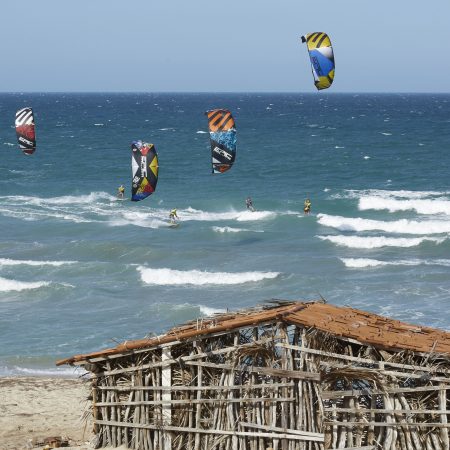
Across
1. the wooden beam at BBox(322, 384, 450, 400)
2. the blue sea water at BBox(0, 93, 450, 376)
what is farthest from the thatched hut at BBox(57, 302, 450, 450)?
the blue sea water at BBox(0, 93, 450, 376)

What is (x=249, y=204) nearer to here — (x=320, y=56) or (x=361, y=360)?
(x=320, y=56)

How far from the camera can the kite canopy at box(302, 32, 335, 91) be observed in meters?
24.5

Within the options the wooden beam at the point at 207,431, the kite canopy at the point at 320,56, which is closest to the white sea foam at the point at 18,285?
the kite canopy at the point at 320,56

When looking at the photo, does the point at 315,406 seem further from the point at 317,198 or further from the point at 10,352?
the point at 317,198

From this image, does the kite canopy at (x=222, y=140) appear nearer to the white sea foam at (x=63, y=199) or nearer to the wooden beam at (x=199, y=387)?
the wooden beam at (x=199, y=387)

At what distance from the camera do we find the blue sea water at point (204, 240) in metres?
27.7

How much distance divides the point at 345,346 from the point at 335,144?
2718 inches

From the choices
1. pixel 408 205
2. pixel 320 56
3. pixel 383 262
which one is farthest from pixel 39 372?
pixel 408 205

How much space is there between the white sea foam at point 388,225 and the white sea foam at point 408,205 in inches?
118

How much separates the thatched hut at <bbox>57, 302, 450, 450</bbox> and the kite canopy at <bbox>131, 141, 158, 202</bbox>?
Answer: 14832 millimetres

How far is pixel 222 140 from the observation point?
29062mm

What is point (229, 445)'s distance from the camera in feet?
44.1

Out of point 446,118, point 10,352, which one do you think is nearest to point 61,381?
point 10,352

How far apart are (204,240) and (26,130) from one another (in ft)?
31.2
